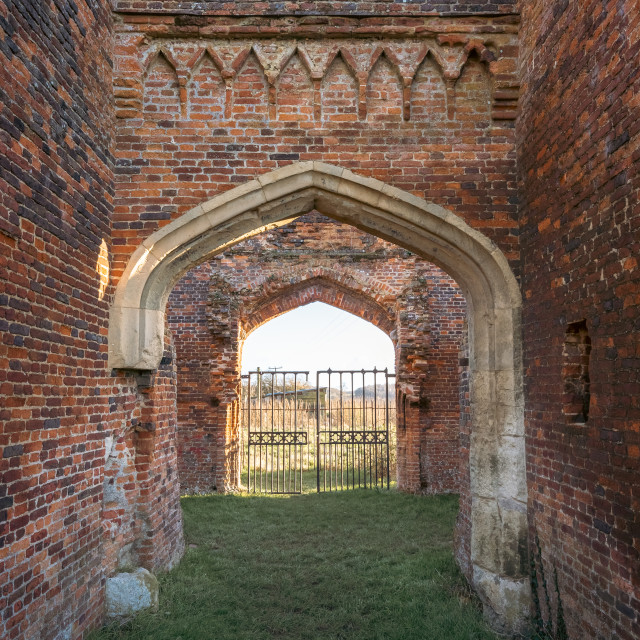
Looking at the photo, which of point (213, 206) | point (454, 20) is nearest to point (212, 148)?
point (213, 206)

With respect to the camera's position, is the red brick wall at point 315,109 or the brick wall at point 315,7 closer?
the red brick wall at point 315,109

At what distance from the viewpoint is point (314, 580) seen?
6.02 meters

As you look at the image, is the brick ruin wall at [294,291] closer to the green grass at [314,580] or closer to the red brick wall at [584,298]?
the green grass at [314,580]

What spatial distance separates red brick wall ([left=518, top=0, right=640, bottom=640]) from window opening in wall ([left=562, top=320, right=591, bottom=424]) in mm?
16

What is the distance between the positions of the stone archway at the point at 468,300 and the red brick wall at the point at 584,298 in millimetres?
222

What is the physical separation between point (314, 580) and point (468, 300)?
356cm

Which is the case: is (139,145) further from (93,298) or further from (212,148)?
(93,298)

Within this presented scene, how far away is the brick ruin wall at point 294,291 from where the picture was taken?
1087 cm

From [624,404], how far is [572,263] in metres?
1.22

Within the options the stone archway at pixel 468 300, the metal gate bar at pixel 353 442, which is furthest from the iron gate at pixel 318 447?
the stone archway at pixel 468 300

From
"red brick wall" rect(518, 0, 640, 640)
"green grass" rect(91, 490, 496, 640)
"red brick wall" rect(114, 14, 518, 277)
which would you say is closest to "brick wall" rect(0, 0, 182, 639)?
"red brick wall" rect(114, 14, 518, 277)

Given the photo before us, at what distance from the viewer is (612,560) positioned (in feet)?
11.1

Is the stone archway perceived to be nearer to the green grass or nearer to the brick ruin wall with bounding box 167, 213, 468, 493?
the green grass

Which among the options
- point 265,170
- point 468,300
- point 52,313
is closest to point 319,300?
point 468,300
